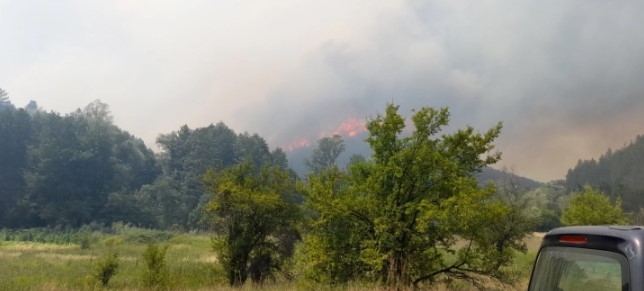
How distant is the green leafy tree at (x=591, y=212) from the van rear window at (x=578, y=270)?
98.6 ft

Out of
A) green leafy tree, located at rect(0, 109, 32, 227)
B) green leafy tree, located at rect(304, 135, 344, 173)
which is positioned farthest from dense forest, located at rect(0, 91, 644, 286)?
green leafy tree, located at rect(304, 135, 344, 173)

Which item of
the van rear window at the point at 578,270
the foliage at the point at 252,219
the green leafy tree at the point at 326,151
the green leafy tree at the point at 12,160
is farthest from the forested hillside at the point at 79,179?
the van rear window at the point at 578,270

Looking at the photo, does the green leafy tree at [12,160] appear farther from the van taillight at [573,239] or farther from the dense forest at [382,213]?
the van taillight at [573,239]

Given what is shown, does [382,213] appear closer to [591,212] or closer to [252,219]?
[252,219]

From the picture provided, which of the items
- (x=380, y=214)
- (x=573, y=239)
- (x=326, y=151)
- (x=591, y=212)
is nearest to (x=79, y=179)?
(x=326, y=151)

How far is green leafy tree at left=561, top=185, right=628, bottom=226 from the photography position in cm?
3083

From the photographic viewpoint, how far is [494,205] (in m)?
13.2

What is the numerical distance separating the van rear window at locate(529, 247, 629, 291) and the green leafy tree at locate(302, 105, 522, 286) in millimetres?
8564

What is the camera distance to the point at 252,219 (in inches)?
750

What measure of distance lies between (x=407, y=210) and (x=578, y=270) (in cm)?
960

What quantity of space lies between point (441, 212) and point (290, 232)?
28.8 ft

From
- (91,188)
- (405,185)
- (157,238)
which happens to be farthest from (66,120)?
(405,185)

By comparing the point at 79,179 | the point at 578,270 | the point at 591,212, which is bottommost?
the point at 578,270

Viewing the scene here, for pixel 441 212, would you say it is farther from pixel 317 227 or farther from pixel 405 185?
pixel 317 227
